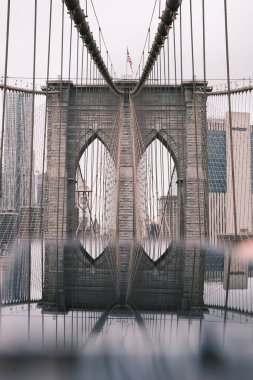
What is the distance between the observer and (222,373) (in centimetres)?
101

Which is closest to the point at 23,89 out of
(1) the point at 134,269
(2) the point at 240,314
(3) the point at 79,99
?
(3) the point at 79,99

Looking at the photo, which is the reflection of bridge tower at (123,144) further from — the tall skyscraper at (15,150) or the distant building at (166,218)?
the tall skyscraper at (15,150)

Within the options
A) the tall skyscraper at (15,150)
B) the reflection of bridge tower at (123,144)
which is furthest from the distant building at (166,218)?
the tall skyscraper at (15,150)

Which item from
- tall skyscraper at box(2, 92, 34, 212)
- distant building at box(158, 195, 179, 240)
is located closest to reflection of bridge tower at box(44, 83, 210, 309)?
distant building at box(158, 195, 179, 240)

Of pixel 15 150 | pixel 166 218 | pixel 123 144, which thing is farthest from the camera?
pixel 15 150

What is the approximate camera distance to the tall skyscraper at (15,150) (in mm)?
20578

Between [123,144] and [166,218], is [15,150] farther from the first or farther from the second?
[166,218]

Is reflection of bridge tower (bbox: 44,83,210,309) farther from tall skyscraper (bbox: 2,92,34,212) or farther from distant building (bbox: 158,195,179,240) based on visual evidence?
tall skyscraper (bbox: 2,92,34,212)

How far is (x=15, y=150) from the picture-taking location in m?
22.5

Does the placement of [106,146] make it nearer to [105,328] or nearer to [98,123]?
[98,123]

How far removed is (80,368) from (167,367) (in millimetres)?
201

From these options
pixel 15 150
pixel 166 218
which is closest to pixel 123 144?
pixel 166 218

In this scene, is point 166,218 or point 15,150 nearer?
point 166,218

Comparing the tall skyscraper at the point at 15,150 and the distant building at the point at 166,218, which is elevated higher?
the tall skyscraper at the point at 15,150
